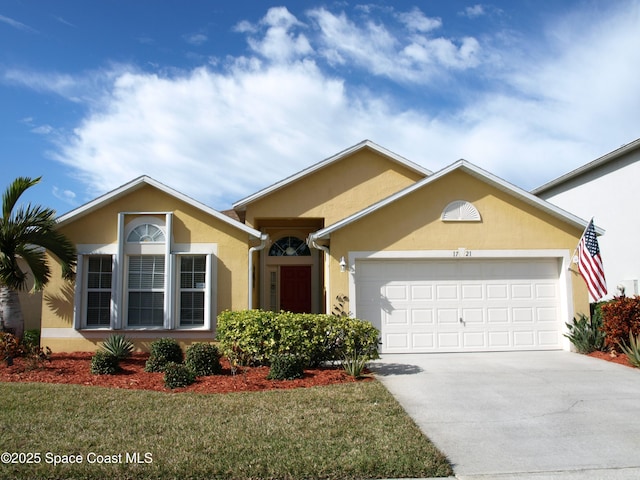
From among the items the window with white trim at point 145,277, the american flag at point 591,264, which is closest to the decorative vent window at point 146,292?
the window with white trim at point 145,277

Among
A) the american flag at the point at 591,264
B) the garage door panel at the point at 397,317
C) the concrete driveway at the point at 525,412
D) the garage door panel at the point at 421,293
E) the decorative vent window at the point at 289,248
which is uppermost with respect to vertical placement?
the decorative vent window at the point at 289,248

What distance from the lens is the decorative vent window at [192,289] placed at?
40.8 feet

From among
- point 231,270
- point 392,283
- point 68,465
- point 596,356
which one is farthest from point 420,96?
point 68,465

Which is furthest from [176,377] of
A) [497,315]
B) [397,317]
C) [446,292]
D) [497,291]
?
[497,291]

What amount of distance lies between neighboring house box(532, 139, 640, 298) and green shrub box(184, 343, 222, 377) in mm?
11534

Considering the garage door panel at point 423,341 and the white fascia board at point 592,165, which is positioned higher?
the white fascia board at point 592,165

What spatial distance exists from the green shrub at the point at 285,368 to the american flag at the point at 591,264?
7003mm

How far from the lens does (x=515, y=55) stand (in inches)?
466

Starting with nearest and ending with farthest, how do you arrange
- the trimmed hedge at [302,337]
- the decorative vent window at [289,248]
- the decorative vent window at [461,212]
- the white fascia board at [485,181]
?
the trimmed hedge at [302,337] → the white fascia board at [485,181] → the decorative vent window at [461,212] → the decorative vent window at [289,248]

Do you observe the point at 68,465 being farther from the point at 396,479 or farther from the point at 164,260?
the point at 164,260

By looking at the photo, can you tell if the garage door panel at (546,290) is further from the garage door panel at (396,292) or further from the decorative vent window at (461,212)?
the garage door panel at (396,292)

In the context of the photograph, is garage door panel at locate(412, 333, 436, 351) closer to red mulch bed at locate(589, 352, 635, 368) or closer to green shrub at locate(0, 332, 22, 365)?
red mulch bed at locate(589, 352, 635, 368)

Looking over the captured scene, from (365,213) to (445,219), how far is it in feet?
6.68

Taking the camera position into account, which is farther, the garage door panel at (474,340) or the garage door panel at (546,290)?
the garage door panel at (546,290)
